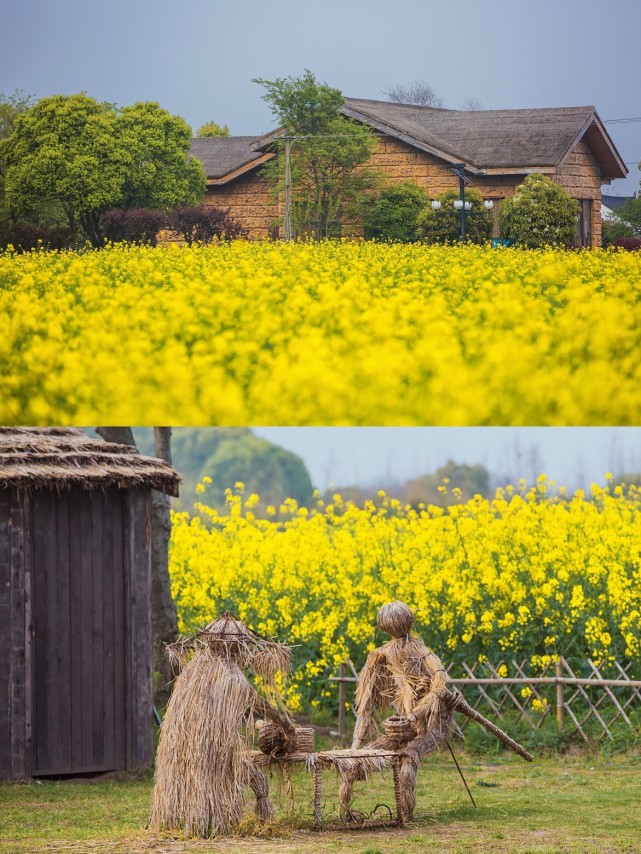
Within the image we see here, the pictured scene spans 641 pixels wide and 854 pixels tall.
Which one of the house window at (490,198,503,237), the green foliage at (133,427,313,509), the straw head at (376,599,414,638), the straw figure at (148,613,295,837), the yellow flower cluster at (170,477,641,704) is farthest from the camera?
the green foliage at (133,427,313,509)

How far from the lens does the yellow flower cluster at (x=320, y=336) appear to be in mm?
7391

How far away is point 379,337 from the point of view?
7.46m

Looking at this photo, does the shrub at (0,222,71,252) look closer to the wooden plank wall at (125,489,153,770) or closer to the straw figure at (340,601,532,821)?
the straw figure at (340,601,532,821)

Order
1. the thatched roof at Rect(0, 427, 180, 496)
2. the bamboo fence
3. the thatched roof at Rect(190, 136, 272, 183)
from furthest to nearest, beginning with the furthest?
the bamboo fence < the thatched roof at Rect(0, 427, 180, 496) < the thatched roof at Rect(190, 136, 272, 183)

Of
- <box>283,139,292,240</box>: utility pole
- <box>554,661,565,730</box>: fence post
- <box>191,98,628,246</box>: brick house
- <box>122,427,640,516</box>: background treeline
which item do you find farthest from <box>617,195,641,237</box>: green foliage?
<box>122,427,640,516</box>: background treeline

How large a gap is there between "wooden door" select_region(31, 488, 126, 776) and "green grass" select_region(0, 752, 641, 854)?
0.31 metres

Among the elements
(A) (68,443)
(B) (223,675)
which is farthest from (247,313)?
(A) (68,443)

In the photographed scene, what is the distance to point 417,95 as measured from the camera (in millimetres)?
7660

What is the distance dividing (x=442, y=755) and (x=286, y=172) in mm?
5525

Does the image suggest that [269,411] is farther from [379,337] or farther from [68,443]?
[68,443]

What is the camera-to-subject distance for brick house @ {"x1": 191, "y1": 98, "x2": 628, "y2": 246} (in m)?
7.42

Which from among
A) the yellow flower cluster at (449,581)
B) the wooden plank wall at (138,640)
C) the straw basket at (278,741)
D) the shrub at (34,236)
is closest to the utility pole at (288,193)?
the shrub at (34,236)

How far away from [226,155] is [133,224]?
0.62m

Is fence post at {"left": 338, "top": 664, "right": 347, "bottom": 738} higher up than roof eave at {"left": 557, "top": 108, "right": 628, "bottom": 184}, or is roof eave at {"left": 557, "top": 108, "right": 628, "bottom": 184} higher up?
roof eave at {"left": 557, "top": 108, "right": 628, "bottom": 184}
